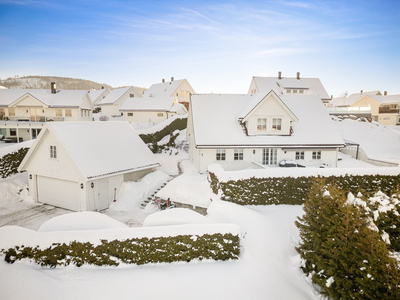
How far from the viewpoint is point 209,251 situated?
32.7 feet

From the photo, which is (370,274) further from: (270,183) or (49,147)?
(49,147)

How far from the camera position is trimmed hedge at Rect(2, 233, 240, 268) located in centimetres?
951

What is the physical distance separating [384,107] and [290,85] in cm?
2357

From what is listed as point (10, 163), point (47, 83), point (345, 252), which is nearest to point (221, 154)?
point (345, 252)

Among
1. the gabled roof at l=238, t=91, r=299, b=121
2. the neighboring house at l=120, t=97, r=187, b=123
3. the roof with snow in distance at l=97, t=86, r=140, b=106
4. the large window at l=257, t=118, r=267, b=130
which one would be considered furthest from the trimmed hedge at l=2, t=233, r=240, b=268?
the roof with snow in distance at l=97, t=86, r=140, b=106

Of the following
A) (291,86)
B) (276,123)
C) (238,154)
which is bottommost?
(238,154)

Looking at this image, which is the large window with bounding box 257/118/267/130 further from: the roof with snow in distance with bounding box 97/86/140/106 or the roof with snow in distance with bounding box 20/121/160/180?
the roof with snow in distance with bounding box 97/86/140/106

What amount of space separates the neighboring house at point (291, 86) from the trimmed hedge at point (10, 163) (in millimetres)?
44931

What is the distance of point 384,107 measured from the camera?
2335 inches

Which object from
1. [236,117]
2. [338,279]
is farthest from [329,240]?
[236,117]

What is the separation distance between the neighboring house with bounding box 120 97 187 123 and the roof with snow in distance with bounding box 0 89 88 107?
8.55 meters

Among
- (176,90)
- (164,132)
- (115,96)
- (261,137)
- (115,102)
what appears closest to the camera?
(261,137)

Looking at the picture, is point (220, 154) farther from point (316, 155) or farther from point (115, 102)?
point (115, 102)

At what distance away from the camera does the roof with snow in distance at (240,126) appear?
2273cm
